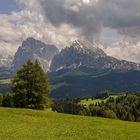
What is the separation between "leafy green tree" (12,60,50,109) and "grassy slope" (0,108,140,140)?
118 ft

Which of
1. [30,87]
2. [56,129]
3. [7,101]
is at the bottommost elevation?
[56,129]

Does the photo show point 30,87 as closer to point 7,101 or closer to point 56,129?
point 7,101

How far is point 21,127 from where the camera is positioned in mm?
49844

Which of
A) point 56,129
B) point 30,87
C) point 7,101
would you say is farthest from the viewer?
point 7,101

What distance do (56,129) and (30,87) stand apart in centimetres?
5011

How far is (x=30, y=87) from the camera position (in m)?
99.7

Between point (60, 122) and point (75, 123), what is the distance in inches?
93.4

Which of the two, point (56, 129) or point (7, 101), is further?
point (7, 101)

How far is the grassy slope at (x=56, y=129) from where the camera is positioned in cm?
4485

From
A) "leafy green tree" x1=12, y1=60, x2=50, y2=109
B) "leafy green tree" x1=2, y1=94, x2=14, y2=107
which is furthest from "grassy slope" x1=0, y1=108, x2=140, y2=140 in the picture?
"leafy green tree" x1=2, y1=94, x2=14, y2=107

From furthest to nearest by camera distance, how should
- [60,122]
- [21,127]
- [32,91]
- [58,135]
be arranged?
1. [32,91]
2. [60,122]
3. [21,127]
4. [58,135]

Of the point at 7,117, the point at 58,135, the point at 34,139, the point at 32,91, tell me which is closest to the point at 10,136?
the point at 34,139

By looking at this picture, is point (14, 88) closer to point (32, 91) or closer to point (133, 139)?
point (32, 91)

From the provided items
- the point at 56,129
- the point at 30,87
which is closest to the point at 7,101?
the point at 30,87
